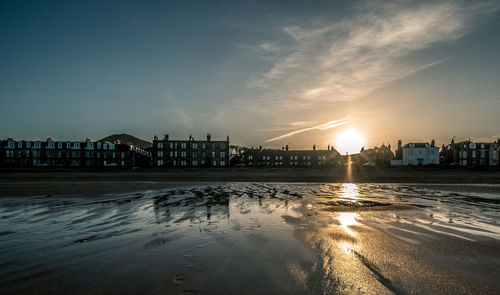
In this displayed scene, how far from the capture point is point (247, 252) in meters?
5.48

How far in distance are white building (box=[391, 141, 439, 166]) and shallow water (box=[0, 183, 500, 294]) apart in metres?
84.2

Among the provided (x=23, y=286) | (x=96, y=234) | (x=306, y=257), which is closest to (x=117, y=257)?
(x=23, y=286)

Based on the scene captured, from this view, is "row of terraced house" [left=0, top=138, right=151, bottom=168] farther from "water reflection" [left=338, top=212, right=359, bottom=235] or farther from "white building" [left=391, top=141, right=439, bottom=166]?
"white building" [left=391, top=141, right=439, bottom=166]

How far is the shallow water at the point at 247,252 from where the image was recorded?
3.92 metres

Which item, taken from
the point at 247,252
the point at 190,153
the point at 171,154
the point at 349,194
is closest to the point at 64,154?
the point at 171,154

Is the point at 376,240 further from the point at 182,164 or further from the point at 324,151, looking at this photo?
the point at 324,151

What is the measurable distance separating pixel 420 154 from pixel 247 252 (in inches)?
3717

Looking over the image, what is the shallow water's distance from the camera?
392 cm

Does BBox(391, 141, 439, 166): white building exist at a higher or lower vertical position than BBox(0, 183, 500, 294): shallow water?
higher

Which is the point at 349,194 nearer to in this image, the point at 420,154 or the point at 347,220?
the point at 347,220

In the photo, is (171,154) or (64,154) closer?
(64,154)

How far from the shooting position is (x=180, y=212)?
10.2 meters

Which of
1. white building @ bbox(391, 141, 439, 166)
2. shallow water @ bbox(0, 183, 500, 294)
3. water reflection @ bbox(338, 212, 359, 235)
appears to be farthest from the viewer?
white building @ bbox(391, 141, 439, 166)

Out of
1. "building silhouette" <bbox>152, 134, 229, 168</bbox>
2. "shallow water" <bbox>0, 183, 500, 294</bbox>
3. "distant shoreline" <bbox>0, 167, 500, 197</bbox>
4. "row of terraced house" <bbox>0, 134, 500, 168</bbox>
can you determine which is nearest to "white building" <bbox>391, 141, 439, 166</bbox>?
"row of terraced house" <bbox>0, 134, 500, 168</bbox>
